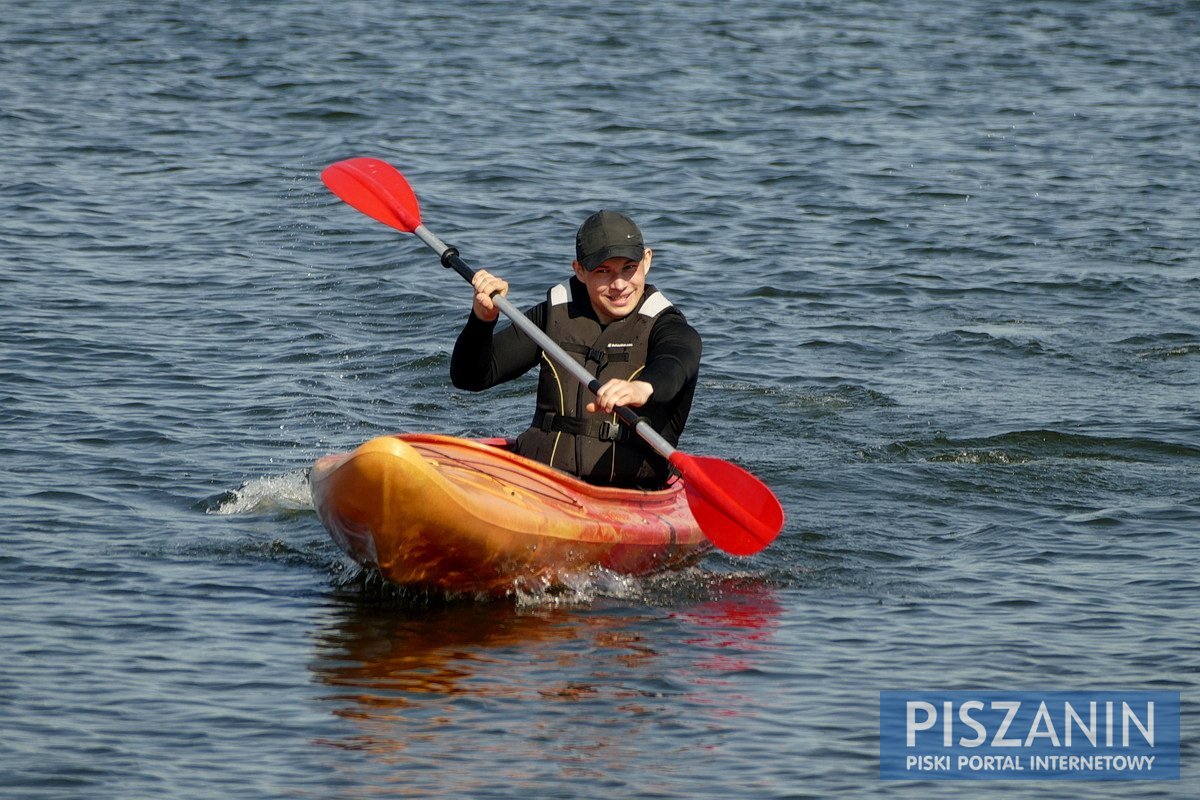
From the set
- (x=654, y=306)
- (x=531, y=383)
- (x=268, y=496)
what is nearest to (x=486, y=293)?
(x=654, y=306)

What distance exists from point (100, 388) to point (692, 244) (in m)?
4.80

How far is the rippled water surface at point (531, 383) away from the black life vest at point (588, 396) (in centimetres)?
49

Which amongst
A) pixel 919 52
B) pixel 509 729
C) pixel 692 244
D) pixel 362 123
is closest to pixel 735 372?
pixel 692 244

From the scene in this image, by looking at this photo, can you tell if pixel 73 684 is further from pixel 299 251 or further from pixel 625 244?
pixel 299 251

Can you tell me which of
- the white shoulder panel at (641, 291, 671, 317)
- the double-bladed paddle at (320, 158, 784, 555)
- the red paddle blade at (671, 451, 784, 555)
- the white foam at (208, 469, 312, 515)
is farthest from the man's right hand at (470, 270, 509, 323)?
the white foam at (208, 469, 312, 515)

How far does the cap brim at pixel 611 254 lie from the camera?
6.06 meters

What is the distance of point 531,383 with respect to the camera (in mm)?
9305

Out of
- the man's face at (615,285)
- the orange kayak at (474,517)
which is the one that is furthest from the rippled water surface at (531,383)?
the man's face at (615,285)

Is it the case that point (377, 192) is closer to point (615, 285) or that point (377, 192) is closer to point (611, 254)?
point (615, 285)

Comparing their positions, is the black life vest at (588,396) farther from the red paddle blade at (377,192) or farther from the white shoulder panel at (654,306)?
the red paddle blade at (377,192)

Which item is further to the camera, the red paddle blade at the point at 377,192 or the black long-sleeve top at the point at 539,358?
the red paddle blade at the point at 377,192

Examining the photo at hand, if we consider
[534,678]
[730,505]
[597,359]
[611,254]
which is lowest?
[534,678]

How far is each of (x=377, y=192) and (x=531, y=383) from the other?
2.05m

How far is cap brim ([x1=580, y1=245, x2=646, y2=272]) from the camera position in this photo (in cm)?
606
